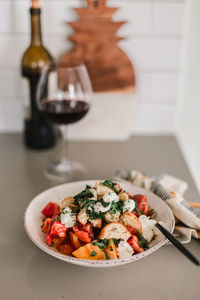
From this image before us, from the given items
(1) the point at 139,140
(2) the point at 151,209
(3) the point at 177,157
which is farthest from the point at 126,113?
(2) the point at 151,209

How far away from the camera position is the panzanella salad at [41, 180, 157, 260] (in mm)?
617

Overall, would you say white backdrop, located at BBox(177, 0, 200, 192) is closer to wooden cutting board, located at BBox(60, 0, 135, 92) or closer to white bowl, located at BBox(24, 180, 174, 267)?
wooden cutting board, located at BBox(60, 0, 135, 92)

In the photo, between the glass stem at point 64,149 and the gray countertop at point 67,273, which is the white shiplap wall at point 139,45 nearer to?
the glass stem at point 64,149

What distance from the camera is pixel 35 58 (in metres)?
1.09

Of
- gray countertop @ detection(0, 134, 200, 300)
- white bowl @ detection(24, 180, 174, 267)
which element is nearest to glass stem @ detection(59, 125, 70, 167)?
gray countertop @ detection(0, 134, 200, 300)

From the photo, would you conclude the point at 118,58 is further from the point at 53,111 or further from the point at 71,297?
the point at 71,297

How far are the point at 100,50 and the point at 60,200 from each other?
0.60 meters

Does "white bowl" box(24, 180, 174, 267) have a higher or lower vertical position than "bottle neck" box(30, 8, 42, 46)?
lower

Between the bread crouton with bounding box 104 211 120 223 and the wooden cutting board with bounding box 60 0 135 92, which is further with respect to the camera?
the wooden cutting board with bounding box 60 0 135 92

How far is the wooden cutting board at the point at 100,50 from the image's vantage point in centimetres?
114

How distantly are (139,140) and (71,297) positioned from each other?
0.72 m

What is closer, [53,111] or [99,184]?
[99,184]

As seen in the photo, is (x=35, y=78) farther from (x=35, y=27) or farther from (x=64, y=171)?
(x=64, y=171)

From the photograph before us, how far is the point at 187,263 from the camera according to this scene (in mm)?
682
